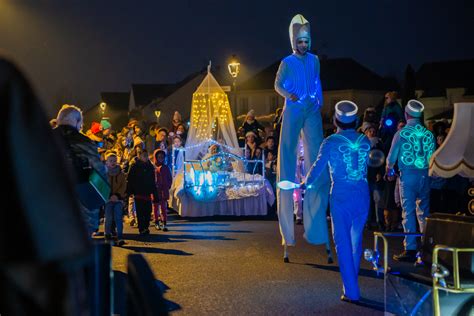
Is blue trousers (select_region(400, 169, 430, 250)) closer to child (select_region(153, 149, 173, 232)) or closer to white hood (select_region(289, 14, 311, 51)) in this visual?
white hood (select_region(289, 14, 311, 51))

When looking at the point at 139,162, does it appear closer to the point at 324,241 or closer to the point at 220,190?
the point at 220,190

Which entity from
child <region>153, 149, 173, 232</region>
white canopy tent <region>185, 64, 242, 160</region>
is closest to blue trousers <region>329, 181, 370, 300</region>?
child <region>153, 149, 173, 232</region>

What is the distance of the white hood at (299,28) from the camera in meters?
10.2

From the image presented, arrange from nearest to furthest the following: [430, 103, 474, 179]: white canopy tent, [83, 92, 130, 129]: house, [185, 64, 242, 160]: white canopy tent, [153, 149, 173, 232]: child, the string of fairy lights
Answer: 1. [430, 103, 474, 179]: white canopy tent
2. [153, 149, 173, 232]: child
3. [185, 64, 242, 160]: white canopy tent
4. the string of fairy lights
5. [83, 92, 130, 129]: house

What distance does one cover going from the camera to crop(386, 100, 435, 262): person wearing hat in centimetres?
1002

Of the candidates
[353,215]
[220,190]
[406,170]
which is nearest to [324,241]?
[406,170]

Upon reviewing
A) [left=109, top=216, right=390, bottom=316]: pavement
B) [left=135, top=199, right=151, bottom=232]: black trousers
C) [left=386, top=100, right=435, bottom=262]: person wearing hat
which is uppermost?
[left=386, top=100, right=435, bottom=262]: person wearing hat

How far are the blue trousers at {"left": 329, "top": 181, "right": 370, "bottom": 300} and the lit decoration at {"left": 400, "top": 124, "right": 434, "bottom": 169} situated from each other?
278 centimetres

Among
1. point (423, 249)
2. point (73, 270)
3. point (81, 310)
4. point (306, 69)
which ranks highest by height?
point (306, 69)

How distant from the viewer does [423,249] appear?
20.2ft

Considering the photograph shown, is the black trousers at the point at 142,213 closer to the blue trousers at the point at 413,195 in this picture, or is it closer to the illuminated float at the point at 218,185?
the illuminated float at the point at 218,185

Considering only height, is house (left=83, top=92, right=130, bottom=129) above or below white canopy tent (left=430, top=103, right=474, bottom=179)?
above

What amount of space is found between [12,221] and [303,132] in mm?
8958

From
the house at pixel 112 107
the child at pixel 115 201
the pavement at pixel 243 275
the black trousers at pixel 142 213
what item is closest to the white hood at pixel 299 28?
the pavement at pixel 243 275
